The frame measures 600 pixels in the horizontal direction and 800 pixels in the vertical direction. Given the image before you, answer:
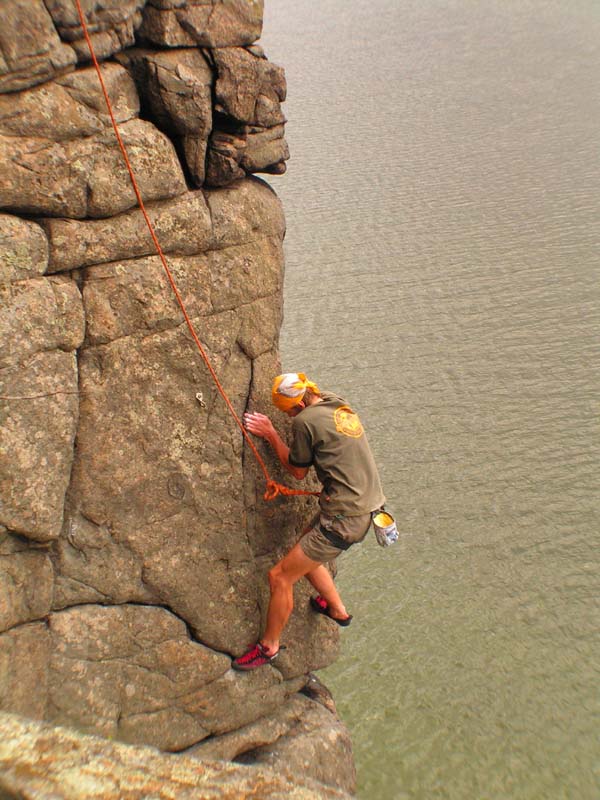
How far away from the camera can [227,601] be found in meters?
6.13

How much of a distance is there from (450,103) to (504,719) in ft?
60.5

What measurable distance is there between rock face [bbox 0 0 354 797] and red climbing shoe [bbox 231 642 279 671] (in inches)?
3.4

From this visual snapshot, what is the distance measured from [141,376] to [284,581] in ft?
6.53

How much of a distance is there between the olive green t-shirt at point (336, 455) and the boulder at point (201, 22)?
2647mm

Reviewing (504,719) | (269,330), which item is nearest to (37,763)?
(269,330)

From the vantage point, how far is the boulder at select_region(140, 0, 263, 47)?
16.4 ft

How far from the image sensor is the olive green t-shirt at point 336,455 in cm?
576

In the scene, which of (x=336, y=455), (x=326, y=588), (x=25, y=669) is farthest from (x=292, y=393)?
(x=25, y=669)

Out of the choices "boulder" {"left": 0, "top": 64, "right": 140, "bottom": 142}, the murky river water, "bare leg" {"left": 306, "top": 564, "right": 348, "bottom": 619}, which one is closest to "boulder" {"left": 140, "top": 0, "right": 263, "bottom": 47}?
"boulder" {"left": 0, "top": 64, "right": 140, "bottom": 142}

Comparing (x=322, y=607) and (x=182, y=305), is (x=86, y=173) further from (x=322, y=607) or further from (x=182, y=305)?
(x=322, y=607)

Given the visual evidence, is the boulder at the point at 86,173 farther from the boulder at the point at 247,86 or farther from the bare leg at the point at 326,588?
the bare leg at the point at 326,588

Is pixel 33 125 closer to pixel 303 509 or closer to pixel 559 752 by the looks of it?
pixel 303 509

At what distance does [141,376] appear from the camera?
210 inches

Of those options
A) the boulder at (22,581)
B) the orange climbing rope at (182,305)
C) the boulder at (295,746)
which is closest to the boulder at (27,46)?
the orange climbing rope at (182,305)
